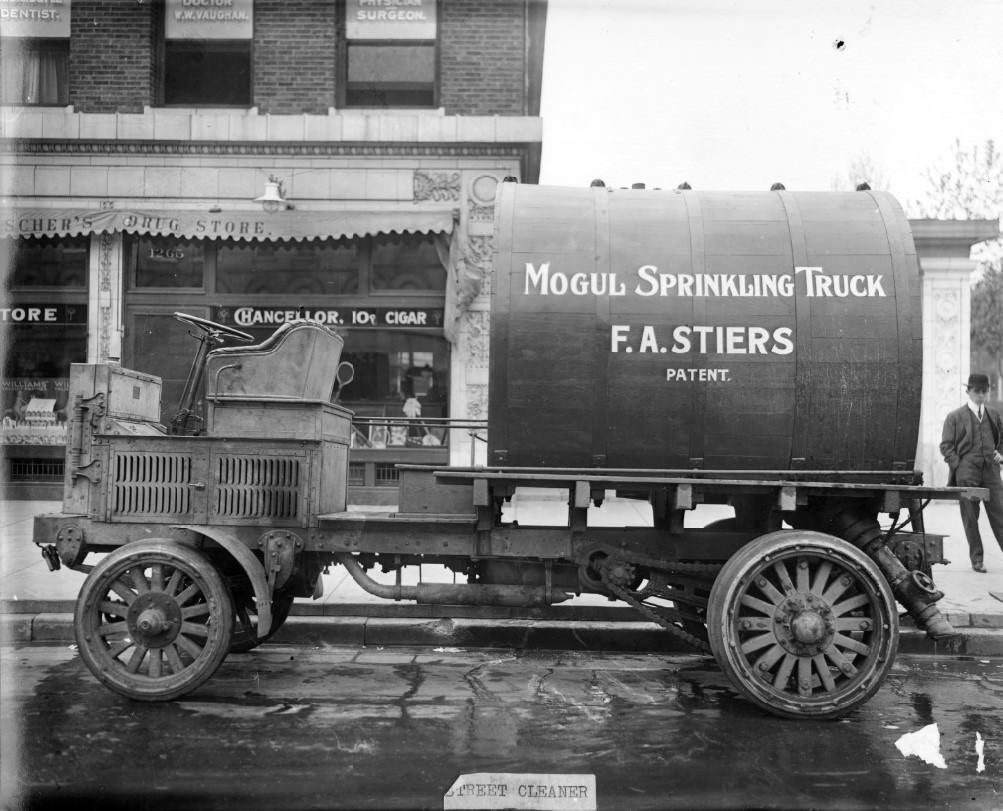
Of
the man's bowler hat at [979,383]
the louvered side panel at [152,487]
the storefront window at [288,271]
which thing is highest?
the storefront window at [288,271]

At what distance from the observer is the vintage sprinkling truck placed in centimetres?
479

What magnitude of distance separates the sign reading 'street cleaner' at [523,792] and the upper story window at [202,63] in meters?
10.9

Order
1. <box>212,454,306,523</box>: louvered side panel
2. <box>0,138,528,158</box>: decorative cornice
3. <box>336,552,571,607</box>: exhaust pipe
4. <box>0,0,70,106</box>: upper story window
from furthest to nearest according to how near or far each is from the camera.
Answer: <box>0,138,528,158</box>: decorative cornice, <box>0,0,70,106</box>: upper story window, <box>336,552,571,607</box>: exhaust pipe, <box>212,454,306,523</box>: louvered side panel

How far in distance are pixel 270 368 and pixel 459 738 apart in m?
2.41

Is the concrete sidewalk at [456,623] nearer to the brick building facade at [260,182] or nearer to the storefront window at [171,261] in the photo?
the brick building facade at [260,182]

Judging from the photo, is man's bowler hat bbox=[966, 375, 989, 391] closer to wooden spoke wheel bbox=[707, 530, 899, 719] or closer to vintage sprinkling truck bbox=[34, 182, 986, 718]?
vintage sprinkling truck bbox=[34, 182, 986, 718]

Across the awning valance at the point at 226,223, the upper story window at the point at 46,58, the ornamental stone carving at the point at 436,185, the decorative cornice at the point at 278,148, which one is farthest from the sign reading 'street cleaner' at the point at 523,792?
the upper story window at the point at 46,58

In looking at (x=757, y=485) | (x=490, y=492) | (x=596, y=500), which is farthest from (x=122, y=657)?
(x=757, y=485)

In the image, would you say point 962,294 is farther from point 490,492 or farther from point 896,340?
point 490,492

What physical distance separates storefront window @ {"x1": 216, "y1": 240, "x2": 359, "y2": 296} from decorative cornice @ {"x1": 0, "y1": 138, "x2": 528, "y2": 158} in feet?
4.28

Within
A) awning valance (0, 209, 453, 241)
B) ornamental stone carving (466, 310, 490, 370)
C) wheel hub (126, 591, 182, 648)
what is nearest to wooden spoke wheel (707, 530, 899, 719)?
wheel hub (126, 591, 182, 648)

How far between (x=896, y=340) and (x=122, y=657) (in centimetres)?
522

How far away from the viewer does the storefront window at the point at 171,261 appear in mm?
12160

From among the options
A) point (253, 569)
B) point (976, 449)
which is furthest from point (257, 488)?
point (976, 449)
